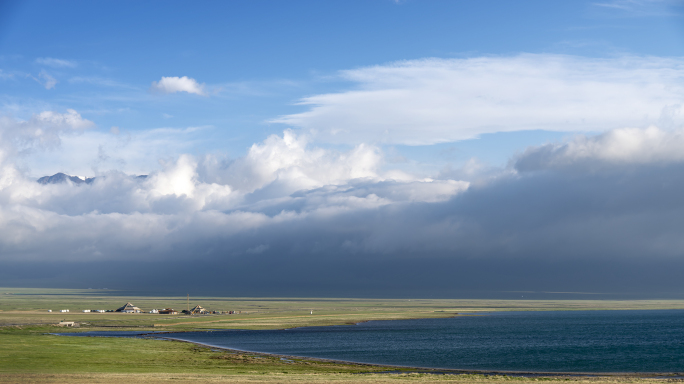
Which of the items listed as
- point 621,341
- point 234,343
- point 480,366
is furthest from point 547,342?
point 234,343

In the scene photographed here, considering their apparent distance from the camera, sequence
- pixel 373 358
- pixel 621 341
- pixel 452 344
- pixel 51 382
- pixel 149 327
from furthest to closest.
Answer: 1. pixel 149 327
2. pixel 621 341
3. pixel 452 344
4. pixel 373 358
5. pixel 51 382

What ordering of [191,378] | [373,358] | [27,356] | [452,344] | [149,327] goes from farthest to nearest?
[149,327], [452,344], [373,358], [27,356], [191,378]

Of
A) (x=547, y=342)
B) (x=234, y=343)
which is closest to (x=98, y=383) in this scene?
(x=234, y=343)

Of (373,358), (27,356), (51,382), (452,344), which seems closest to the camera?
(51,382)

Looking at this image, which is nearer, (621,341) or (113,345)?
(113,345)

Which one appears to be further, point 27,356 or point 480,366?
point 480,366

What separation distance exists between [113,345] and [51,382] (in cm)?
3857

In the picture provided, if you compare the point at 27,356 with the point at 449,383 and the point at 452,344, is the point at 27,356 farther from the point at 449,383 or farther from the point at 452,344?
the point at 452,344

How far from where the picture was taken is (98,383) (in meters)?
41.1

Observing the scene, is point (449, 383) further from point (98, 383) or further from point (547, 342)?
point (547, 342)

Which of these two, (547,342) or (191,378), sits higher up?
(191,378)

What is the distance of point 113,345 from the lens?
7750cm

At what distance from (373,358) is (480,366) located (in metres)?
14.2

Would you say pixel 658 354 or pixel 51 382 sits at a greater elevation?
pixel 51 382
